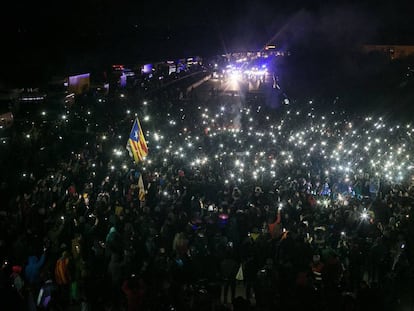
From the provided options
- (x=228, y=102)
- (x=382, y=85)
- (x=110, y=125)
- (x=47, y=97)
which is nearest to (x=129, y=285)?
(x=110, y=125)

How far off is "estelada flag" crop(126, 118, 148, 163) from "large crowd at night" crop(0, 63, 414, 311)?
0.67 m

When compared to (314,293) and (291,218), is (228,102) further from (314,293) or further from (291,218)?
(314,293)

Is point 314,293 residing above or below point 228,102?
below

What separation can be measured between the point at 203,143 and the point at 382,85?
1801cm

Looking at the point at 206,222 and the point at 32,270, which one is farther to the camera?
the point at 206,222

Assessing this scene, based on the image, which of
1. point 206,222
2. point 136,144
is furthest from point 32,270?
point 136,144

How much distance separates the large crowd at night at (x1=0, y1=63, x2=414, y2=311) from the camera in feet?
21.1

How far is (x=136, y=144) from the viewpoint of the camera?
12055 mm

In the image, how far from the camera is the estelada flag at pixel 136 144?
11906 mm

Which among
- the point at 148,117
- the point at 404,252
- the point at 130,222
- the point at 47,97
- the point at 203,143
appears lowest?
the point at 404,252

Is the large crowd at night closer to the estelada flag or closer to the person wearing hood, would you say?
the person wearing hood

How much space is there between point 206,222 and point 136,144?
4387 millimetres

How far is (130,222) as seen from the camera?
8547mm

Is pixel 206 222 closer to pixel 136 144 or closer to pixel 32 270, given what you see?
pixel 32 270
